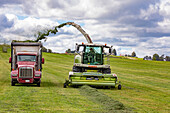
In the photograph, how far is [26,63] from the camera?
1958 centimetres

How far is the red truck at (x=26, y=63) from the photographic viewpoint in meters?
18.5

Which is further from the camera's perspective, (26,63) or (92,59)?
(92,59)

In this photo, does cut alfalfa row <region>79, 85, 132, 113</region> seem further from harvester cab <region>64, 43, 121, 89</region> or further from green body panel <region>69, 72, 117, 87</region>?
harvester cab <region>64, 43, 121, 89</region>

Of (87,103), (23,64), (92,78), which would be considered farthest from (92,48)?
(87,103)

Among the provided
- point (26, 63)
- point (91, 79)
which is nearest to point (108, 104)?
point (91, 79)

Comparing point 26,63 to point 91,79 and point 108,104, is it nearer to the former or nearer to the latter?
point 91,79

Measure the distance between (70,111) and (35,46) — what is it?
39.4 feet

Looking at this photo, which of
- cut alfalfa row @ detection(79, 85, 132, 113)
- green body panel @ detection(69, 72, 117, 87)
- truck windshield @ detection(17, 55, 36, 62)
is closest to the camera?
cut alfalfa row @ detection(79, 85, 132, 113)

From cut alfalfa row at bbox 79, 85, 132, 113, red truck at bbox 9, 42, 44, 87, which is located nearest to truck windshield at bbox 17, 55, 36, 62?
red truck at bbox 9, 42, 44, 87

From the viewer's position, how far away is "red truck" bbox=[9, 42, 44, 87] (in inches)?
730

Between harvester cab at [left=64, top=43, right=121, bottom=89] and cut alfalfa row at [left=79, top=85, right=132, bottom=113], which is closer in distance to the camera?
cut alfalfa row at [left=79, top=85, right=132, bottom=113]

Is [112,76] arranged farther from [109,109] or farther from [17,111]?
[17,111]

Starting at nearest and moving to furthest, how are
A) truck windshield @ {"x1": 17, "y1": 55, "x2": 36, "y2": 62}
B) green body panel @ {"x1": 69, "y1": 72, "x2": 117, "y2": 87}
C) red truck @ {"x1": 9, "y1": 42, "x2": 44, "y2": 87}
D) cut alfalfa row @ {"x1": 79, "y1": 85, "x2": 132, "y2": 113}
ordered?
1. cut alfalfa row @ {"x1": 79, "y1": 85, "x2": 132, "y2": 113}
2. green body panel @ {"x1": 69, "y1": 72, "x2": 117, "y2": 87}
3. red truck @ {"x1": 9, "y1": 42, "x2": 44, "y2": 87}
4. truck windshield @ {"x1": 17, "y1": 55, "x2": 36, "y2": 62}

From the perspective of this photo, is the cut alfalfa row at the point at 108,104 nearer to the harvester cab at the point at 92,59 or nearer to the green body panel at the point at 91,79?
the green body panel at the point at 91,79
